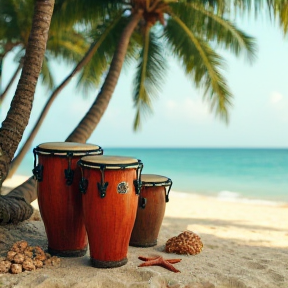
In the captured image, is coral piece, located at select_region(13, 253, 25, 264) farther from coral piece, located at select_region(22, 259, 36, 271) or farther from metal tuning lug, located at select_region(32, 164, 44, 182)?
metal tuning lug, located at select_region(32, 164, 44, 182)

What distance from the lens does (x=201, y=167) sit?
4288 cm

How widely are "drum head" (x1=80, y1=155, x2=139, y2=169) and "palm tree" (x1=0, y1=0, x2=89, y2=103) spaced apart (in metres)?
5.59

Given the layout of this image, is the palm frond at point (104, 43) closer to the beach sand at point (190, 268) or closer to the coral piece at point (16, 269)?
the beach sand at point (190, 268)

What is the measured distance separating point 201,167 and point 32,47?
38.8m

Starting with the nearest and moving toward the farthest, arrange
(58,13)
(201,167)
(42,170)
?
(42,170), (58,13), (201,167)

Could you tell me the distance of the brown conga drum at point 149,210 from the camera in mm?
4945

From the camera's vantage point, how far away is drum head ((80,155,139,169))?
3885 mm

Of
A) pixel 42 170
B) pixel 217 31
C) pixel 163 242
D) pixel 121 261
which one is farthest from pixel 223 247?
pixel 217 31

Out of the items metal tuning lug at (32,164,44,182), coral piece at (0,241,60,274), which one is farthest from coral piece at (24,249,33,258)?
metal tuning lug at (32,164,44,182)

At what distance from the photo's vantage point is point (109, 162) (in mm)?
3902

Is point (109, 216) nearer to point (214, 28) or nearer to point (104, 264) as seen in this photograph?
point (104, 264)

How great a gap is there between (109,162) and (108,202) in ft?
1.22

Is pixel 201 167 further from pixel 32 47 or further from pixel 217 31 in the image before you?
pixel 32 47

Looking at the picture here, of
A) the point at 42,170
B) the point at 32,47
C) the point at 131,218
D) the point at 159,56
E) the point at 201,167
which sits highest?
the point at 159,56
